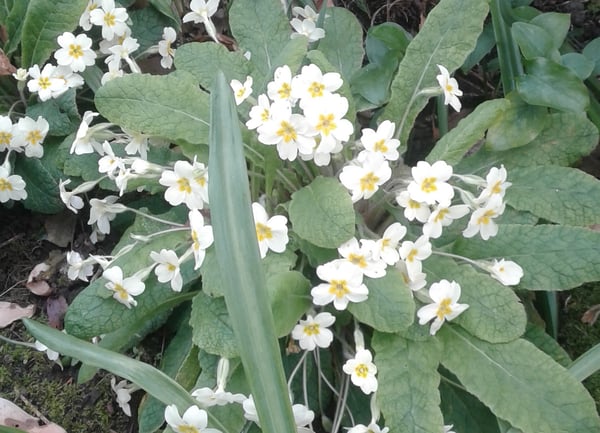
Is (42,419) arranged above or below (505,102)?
below

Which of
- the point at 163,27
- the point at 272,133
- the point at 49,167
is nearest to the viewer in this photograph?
the point at 272,133

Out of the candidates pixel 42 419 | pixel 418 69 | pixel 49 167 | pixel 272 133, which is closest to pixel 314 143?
pixel 272 133

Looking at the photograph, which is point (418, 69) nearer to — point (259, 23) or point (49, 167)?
point (259, 23)

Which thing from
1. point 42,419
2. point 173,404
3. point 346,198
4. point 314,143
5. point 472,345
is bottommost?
point 42,419

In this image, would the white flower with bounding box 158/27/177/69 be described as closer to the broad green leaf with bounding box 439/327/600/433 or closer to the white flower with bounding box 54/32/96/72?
the white flower with bounding box 54/32/96/72

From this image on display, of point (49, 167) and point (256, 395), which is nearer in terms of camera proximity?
point (256, 395)

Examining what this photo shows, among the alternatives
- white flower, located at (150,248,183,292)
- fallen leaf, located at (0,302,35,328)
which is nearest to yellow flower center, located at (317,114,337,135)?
white flower, located at (150,248,183,292)

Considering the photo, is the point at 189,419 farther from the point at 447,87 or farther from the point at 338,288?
the point at 447,87

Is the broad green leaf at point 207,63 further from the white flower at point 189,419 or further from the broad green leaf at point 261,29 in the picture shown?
the white flower at point 189,419
